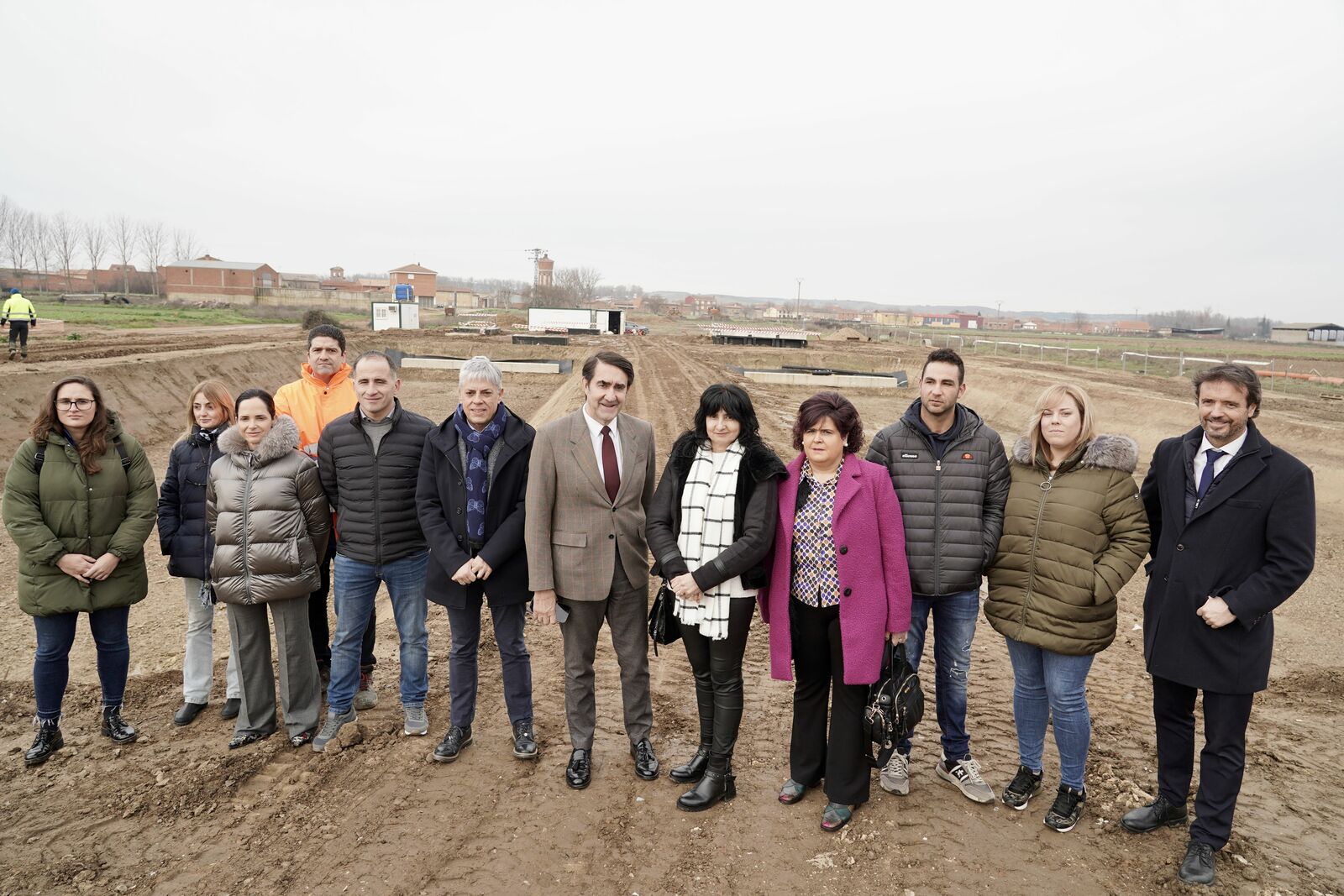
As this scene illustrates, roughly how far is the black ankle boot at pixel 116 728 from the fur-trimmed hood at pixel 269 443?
5.21 ft

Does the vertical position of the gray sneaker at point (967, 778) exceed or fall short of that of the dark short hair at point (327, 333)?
it falls short

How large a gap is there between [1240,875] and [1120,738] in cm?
115

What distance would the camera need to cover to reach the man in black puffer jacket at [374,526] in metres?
3.93

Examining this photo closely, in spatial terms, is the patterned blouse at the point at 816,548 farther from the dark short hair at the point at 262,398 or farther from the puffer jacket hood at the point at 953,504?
the dark short hair at the point at 262,398

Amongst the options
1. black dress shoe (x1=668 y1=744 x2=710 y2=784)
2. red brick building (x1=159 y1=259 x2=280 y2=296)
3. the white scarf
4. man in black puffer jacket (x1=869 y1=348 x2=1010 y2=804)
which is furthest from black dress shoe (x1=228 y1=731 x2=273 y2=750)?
red brick building (x1=159 y1=259 x2=280 y2=296)

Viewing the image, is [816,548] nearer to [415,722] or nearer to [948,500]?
[948,500]

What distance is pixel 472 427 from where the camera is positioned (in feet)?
12.4

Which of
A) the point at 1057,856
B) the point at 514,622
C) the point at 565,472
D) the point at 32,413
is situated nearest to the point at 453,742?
the point at 514,622

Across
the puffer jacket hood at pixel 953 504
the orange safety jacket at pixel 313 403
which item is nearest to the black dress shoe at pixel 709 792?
the puffer jacket hood at pixel 953 504

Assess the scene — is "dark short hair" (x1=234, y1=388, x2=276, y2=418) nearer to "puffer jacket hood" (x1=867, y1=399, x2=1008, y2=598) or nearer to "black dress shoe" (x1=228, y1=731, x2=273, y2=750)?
"black dress shoe" (x1=228, y1=731, x2=273, y2=750)

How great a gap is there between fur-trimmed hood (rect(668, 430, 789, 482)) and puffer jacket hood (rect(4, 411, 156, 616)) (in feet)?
9.26

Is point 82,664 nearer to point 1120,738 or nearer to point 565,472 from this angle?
point 565,472

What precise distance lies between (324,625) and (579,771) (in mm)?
2012

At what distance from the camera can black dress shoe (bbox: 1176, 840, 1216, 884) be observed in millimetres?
2996
